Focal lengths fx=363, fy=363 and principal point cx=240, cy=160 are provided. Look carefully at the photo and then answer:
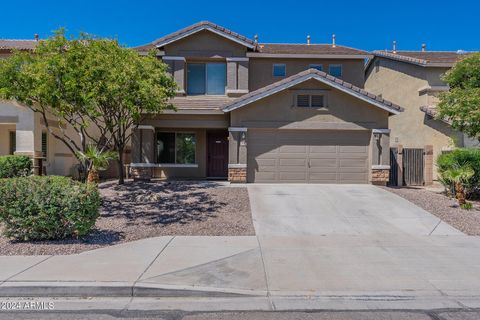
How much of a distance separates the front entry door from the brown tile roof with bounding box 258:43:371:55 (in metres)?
5.03

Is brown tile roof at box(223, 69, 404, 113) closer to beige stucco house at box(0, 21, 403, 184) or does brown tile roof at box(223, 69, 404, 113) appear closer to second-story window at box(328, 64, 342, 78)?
beige stucco house at box(0, 21, 403, 184)

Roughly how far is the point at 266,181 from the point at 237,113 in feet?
10.3

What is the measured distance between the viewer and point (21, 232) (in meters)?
7.64

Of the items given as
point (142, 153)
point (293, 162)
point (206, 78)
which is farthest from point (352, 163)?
point (142, 153)

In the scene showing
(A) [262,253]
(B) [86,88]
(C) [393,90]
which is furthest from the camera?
(C) [393,90]

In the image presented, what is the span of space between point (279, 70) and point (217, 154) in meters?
5.56

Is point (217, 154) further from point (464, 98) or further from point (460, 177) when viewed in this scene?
point (464, 98)

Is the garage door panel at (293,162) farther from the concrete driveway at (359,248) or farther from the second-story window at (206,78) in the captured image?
the second-story window at (206,78)

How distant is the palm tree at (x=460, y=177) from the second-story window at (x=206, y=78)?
10795mm

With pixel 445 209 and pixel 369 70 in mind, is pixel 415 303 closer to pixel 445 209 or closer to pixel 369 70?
pixel 445 209

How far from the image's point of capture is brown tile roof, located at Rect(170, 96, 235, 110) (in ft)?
53.9

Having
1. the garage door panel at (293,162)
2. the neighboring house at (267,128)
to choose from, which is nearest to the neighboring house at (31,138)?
the neighboring house at (267,128)

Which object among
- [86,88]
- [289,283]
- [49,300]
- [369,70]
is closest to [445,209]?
[289,283]

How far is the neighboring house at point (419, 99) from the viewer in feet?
58.9
